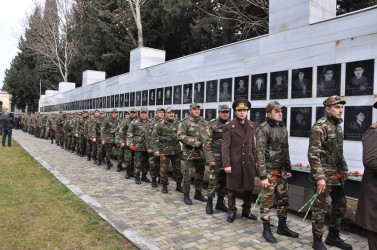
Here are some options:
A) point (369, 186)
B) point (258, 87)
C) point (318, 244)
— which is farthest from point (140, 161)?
point (369, 186)

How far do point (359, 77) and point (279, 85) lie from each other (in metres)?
1.72

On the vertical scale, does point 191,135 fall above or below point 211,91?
below

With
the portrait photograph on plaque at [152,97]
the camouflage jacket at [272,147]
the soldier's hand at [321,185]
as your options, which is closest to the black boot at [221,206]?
the camouflage jacket at [272,147]

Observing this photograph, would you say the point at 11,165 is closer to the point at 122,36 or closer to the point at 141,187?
the point at 141,187

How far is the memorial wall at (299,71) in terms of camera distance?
5.26 metres

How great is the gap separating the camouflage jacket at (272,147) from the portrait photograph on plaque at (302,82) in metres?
1.95

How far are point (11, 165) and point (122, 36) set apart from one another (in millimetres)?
17847

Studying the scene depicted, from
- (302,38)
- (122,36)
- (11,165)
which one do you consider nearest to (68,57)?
(122,36)

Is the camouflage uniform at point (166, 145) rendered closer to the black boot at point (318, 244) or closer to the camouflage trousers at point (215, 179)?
the camouflage trousers at point (215, 179)

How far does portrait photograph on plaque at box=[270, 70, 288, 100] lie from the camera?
21.5 feet

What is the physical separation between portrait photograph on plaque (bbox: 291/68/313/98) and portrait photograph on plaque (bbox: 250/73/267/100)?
786mm

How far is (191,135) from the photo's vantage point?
6.34 m

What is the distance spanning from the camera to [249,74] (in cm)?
749

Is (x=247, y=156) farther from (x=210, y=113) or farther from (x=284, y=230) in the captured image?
(x=210, y=113)
